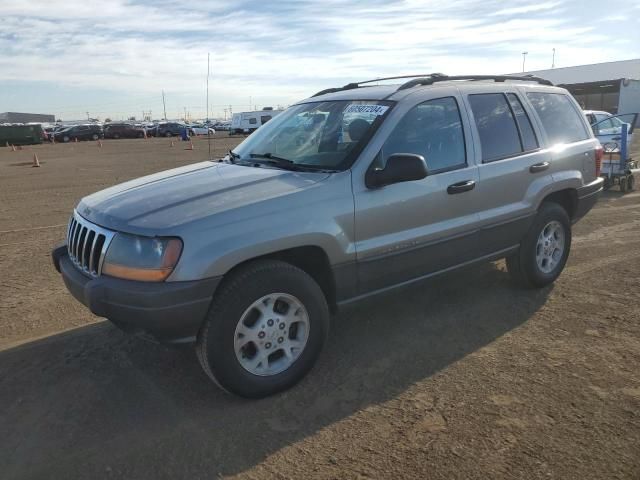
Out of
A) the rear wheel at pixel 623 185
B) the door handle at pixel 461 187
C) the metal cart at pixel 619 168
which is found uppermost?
the door handle at pixel 461 187

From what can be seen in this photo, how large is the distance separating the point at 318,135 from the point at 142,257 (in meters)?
1.74

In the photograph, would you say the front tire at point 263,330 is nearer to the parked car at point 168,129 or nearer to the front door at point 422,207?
the front door at point 422,207

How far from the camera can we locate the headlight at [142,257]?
9.68 ft

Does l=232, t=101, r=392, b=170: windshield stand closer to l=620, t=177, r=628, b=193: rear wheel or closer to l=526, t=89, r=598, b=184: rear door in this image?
l=526, t=89, r=598, b=184: rear door

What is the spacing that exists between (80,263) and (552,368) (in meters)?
3.22

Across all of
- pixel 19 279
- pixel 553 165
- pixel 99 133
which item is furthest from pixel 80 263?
pixel 99 133

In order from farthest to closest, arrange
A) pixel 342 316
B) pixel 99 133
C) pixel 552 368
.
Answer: pixel 99 133 → pixel 342 316 → pixel 552 368

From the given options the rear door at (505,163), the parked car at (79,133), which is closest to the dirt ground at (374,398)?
the rear door at (505,163)

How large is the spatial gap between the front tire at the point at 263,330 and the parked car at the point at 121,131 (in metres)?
53.3

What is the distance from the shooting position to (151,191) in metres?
3.66

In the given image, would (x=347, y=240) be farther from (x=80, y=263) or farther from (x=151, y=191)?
(x=80, y=263)

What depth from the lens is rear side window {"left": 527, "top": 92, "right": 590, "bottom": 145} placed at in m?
4.95

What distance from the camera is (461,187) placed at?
409cm

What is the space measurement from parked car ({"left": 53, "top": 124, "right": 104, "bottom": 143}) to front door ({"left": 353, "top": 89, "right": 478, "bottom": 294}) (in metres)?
49.9
